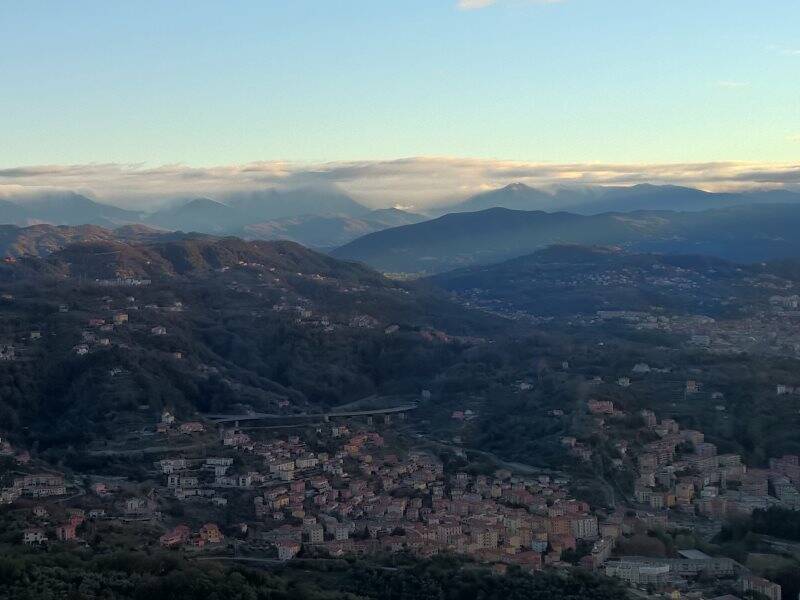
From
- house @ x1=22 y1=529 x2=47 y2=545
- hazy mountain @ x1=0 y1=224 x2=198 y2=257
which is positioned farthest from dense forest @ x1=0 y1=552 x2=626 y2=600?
hazy mountain @ x1=0 y1=224 x2=198 y2=257

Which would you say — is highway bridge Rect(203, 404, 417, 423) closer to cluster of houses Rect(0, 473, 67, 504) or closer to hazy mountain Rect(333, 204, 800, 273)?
cluster of houses Rect(0, 473, 67, 504)

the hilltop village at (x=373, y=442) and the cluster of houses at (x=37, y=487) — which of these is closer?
the hilltop village at (x=373, y=442)

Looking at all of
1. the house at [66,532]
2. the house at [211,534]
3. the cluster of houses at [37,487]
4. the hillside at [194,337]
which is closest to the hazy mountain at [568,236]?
the hillside at [194,337]

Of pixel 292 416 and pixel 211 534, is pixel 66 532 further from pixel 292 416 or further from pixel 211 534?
pixel 292 416

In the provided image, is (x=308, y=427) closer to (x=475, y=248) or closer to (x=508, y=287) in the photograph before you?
(x=508, y=287)

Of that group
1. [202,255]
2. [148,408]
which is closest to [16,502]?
[148,408]

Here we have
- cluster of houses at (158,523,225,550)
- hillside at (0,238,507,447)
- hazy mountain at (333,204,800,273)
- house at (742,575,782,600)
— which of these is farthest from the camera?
hazy mountain at (333,204,800,273)

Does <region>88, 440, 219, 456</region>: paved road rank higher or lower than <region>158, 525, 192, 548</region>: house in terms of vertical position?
lower

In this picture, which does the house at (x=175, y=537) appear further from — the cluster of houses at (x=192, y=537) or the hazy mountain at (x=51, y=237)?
the hazy mountain at (x=51, y=237)

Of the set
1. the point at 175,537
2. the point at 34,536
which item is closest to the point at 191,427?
the point at 175,537
